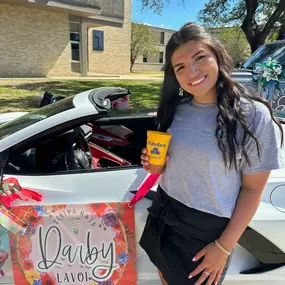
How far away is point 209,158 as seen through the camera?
1.14 meters

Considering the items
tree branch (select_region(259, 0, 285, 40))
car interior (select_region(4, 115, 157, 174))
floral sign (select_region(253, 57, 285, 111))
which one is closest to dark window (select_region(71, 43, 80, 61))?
tree branch (select_region(259, 0, 285, 40))

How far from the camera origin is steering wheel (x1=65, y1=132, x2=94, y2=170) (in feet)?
6.66

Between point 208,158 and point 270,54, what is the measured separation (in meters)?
4.88

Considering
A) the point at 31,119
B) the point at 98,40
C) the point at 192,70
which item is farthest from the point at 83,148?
the point at 98,40

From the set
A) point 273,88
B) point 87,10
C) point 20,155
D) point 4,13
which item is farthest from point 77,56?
point 20,155

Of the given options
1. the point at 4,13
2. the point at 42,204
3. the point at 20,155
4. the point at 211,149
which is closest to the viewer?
the point at 211,149

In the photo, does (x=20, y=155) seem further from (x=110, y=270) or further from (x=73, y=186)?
(x=110, y=270)

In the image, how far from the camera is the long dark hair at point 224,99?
1.10 meters

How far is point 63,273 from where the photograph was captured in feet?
5.46

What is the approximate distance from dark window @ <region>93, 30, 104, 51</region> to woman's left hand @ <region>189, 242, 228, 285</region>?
69.2 feet

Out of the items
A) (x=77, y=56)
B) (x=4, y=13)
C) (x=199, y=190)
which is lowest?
(x=77, y=56)

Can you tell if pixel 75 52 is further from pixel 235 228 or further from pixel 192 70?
pixel 235 228

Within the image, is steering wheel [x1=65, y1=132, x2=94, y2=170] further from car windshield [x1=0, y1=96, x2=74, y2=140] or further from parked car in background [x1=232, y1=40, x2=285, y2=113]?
parked car in background [x1=232, y1=40, x2=285, y2=113]

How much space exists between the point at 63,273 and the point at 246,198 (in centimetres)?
107
